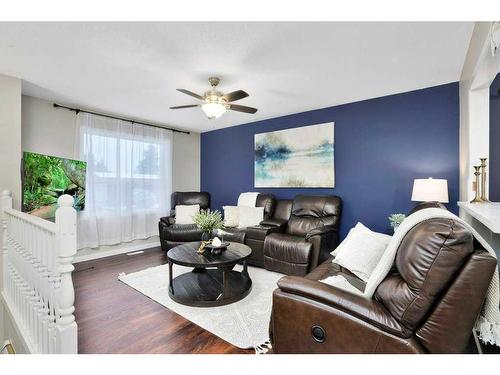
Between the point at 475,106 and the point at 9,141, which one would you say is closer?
the point at 475,106

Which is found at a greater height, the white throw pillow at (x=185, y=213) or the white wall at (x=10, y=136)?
the white wall at (x=10, y=136)

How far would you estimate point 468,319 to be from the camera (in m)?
0.97

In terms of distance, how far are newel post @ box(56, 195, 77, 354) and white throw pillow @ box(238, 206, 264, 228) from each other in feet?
9.13

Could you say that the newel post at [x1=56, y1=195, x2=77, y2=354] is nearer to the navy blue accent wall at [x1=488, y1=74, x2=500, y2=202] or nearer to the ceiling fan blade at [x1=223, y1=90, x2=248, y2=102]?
the ceiling fan blade at [x1=223, y1=90, x2=248, y2=102]

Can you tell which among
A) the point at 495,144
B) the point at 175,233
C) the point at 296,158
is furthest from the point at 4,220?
the point at 495,144

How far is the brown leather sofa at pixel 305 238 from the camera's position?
10.2 ft

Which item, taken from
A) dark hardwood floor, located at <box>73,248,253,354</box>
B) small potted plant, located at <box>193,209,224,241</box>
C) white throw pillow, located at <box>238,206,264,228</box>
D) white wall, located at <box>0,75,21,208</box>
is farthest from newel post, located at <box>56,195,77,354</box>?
white throw pillow, located at <box>238,206,264,228</box>

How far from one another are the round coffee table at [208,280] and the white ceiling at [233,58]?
1938 mm

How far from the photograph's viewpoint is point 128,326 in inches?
84.4

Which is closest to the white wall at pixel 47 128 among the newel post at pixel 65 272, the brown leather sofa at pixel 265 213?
the brown leather sofa at pixel 265 213

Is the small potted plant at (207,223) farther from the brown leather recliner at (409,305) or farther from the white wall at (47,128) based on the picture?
the white wall at (47,128)

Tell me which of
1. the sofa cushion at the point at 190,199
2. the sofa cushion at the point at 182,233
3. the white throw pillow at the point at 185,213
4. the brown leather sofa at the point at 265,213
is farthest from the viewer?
the sofa cushion at the point at 190,199

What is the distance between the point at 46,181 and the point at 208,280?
2.34m

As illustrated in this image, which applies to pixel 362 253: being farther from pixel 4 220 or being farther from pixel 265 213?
pixel 4 220
